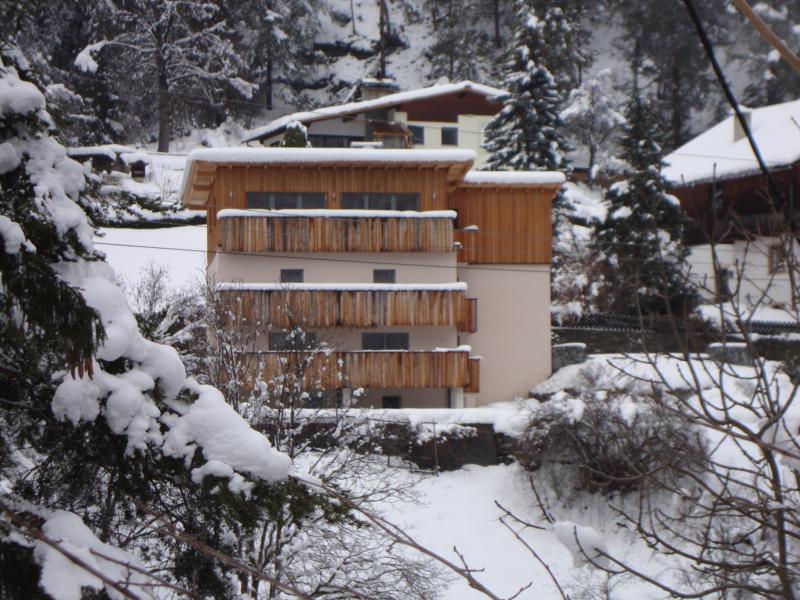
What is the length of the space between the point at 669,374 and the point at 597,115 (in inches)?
1144

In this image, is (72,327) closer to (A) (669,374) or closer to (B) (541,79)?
(A) (669,374)

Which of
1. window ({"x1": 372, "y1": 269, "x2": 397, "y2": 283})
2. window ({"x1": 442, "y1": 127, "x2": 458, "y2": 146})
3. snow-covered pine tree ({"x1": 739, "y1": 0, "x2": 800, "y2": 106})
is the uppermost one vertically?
snow-covered pine tree ({"x1": 739, "y1": 0, "x2": 800, "y2": 106})

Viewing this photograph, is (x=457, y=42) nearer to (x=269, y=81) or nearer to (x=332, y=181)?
(x=269, y=81)

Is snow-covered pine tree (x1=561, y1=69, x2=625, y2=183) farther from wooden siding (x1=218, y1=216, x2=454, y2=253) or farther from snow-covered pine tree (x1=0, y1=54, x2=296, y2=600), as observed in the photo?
snow-covered pine tree (x1=0, y1=54, x2=296, y2=600)

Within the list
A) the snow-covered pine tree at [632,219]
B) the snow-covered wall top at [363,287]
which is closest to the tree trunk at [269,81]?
the snow-covered pine tree at [632,219]

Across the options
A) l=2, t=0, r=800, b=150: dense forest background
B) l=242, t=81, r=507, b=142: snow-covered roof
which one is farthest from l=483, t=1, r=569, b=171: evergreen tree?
l=242, t=81, r=507, b=142: snow-covered roof

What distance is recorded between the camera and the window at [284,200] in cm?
2952

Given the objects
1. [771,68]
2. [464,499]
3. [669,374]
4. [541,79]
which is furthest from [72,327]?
[771,68]

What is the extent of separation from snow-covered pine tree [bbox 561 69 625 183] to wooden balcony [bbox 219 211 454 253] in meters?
25.5

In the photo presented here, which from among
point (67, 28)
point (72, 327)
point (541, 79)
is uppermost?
point (67, 28)

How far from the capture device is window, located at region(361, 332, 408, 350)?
29344 millimetres

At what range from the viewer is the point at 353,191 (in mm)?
29938

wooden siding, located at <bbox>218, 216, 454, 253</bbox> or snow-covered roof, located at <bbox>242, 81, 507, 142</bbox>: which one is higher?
snow-covered roof, located at <bbox>242, 81, 507, 142</bbox>

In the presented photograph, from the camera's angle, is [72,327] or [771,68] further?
[771,68]
